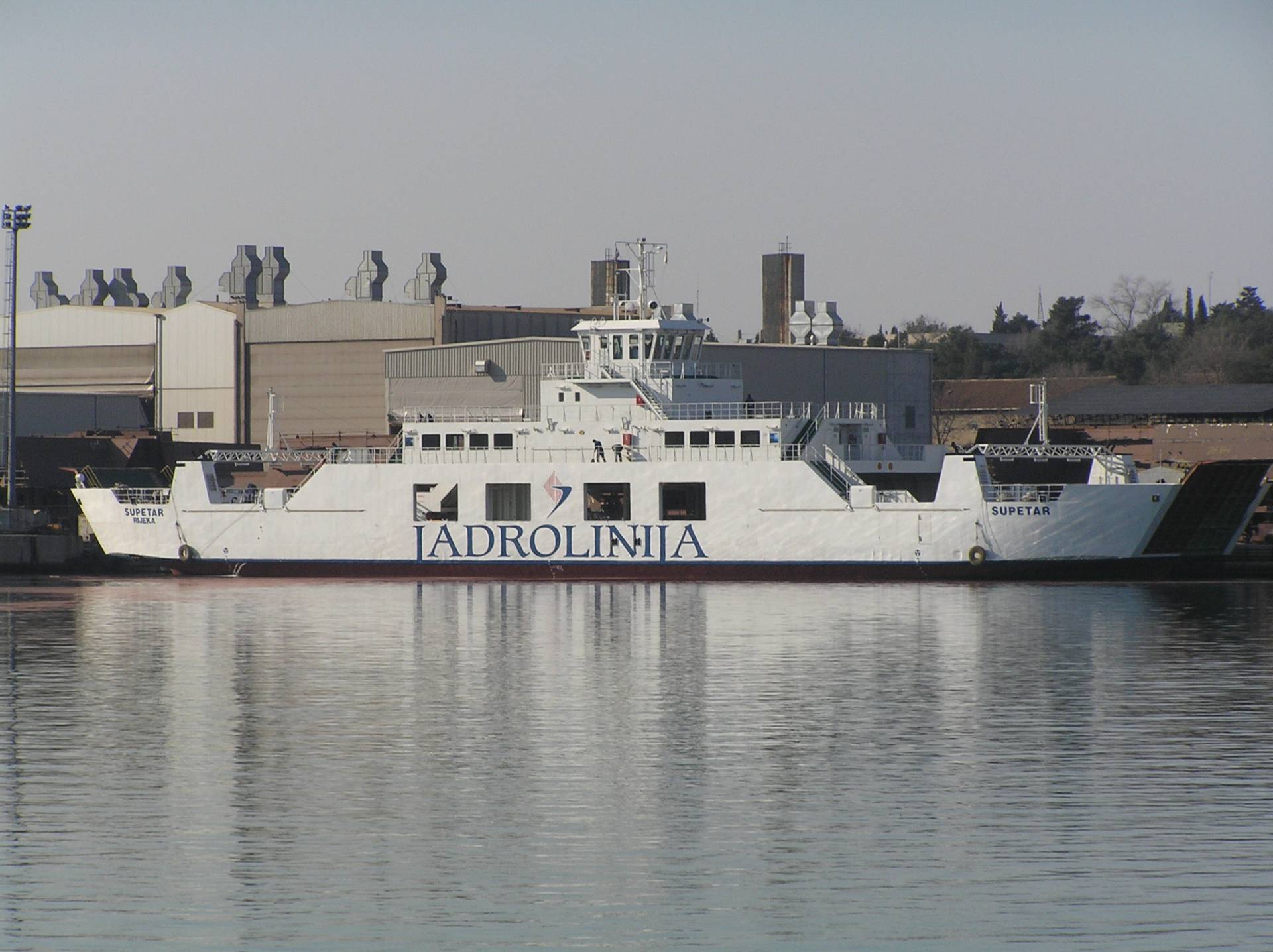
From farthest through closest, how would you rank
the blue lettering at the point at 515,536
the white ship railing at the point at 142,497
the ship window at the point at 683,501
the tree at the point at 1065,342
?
the tree at the point at 1065,342 < the white ship railing at the point at 142,497 < the blue lettering at the point at 515,536 < the ship window at the point at 683,501

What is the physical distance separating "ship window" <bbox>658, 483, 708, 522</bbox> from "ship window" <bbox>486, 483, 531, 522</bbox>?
13.1ft

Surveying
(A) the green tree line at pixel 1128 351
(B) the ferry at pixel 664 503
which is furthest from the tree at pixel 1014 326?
(B) the ferry at pixel 664 503

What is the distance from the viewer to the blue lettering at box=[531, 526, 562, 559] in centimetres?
4688

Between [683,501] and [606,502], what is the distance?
91.6 inches

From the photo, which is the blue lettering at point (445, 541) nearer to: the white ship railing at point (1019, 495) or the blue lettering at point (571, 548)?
the blue lettering at point (571, 548)

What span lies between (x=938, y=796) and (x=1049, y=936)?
474 cm

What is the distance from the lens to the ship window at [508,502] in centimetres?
4762

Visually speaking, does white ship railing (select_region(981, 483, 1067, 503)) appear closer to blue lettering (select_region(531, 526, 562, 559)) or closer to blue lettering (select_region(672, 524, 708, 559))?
blue lettering (select_region(672, 524, 708, 559))

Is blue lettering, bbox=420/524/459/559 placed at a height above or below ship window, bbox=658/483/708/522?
below

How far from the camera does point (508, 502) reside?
157 ft

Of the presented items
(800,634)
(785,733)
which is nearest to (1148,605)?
(800,634)

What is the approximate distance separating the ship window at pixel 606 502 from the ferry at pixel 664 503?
7cm

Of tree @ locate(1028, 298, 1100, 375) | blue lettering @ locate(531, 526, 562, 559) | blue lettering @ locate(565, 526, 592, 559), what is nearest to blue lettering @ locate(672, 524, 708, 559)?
blue lettering @ locate(565, 526, 592, 559)

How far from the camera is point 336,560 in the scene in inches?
1911
